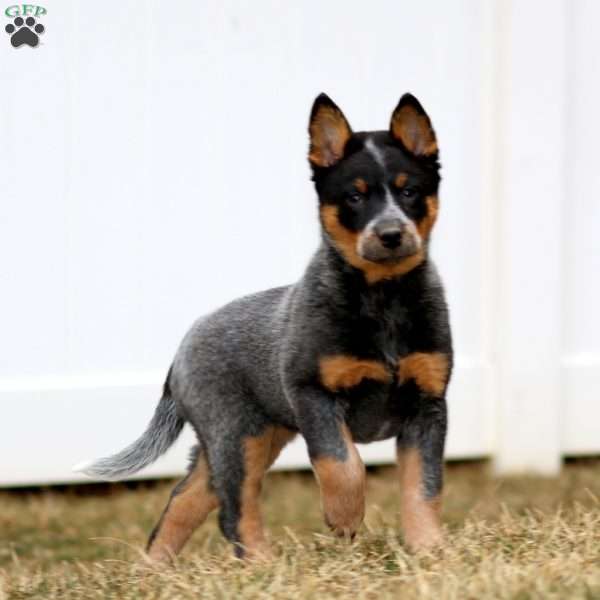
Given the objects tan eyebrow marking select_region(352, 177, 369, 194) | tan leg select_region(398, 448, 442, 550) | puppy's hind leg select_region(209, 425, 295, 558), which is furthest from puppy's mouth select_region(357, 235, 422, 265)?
puppy's hind leg select_region(209, 425, 295, 558)

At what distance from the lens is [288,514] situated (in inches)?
212

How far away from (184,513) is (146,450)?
23 cm

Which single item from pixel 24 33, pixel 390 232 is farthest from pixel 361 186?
pixel 24 33

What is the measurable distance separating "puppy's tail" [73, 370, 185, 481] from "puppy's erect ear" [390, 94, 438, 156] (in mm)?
1081

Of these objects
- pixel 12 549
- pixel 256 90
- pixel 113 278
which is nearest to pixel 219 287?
pixel 113 278

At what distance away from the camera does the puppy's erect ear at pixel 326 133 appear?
360cm

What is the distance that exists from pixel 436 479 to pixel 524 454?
2.32 metres

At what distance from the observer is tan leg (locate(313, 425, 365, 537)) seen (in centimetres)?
351

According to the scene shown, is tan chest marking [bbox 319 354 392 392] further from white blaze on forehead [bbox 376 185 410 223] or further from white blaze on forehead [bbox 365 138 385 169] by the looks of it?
white blaze on forehead [bbox 365 138 385 169]

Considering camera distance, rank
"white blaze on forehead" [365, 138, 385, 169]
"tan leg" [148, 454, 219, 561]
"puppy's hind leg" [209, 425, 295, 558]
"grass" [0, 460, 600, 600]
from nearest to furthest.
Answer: "grass" [0, 460, 600, 600], "white blaze on forehead" [365, 138, 385, 169], "puppy's hind leg" [209, 425, 295, 558], "tan leg" [148, 454, 219, 561]

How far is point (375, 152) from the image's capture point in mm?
3576

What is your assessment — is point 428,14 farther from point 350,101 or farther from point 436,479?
point 436,479


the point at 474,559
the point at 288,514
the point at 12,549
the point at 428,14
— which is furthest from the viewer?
the point at 428,14

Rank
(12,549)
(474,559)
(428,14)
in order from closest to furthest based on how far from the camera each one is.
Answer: (474,559), (12,549), (428,14)
